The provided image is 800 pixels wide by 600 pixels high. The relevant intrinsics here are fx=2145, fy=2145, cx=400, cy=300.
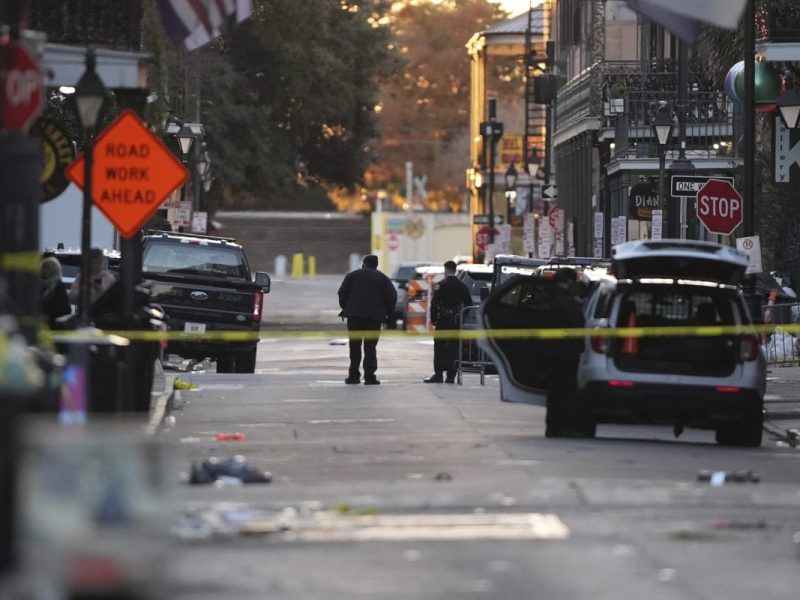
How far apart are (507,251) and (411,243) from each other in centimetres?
3675

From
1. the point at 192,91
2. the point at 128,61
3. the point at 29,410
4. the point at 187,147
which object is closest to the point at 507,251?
the point at 192,91

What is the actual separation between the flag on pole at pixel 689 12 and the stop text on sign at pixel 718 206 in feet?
26.9

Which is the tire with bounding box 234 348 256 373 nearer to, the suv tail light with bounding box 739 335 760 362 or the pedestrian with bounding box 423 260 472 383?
the pedestrian with bounding box 423 260 472 383

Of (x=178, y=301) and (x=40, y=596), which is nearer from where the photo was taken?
(x=40, y=596)

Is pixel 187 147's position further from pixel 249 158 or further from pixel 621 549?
pixel 621 549

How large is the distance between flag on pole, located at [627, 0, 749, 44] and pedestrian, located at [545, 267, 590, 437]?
110 inches

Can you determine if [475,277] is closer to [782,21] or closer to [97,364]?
[782,21]

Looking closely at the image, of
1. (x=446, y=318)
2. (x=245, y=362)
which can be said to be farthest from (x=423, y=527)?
(x=245, y=362)

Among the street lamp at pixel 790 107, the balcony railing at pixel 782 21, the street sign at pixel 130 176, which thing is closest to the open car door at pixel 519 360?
the street sign at pixel 130 176

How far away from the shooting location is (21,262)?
1430cm

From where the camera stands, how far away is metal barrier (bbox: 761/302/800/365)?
32844 mm

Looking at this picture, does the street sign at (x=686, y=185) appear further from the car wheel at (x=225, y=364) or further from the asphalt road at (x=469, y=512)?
the asphalt road at (x=469, y=512)

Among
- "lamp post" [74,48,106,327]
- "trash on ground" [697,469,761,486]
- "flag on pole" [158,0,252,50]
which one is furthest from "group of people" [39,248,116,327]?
"trash on ground" [697,469,761,486]

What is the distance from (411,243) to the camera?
10294cm
